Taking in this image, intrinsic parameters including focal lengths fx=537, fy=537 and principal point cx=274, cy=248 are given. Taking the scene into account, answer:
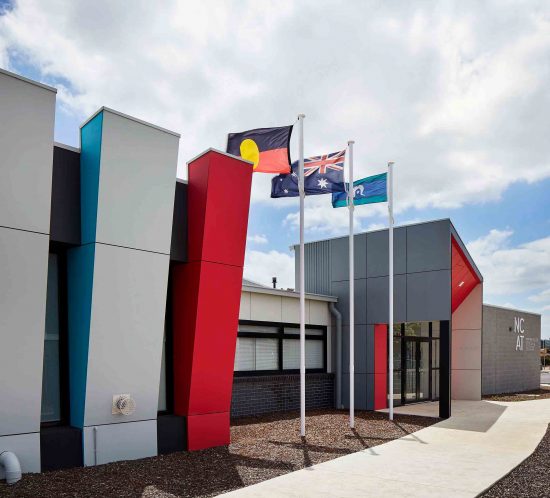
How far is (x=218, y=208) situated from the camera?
9719 mm

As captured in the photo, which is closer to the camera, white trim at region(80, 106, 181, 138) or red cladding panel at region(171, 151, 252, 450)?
A: white trim at region(80, 106, 181, 138)

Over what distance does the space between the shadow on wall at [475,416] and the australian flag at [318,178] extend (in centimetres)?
620

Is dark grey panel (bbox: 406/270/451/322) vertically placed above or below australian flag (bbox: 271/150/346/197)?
below

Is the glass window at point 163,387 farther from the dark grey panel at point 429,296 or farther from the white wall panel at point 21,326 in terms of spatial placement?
the dark grey panel at point 429,296

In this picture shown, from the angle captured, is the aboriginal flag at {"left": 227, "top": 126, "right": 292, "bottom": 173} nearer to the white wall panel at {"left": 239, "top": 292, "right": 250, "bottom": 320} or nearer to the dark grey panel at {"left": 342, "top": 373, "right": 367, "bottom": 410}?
the white wall panel at {"left": 239, "top": 292, "right": 250, "bottom": 320}

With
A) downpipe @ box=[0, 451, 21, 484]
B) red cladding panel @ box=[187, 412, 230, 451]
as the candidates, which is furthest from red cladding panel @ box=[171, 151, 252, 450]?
downpipe @ box=[0, 451, 21, 484]

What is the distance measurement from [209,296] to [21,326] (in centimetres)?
320

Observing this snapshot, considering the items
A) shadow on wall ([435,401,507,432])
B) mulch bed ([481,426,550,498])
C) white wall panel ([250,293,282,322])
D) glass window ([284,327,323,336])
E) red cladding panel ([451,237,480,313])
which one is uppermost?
red cladding panel ([451,237,480,313])

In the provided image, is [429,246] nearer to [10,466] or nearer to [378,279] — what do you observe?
[378,279]

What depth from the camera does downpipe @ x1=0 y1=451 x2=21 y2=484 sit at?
6859 millimetres

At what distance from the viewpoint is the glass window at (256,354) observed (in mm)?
14016

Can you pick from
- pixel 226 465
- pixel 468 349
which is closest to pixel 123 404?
pixel 226 465

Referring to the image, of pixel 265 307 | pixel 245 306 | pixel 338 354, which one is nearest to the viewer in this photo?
pixel 245 306

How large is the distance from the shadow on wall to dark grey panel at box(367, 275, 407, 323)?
10.0 ft
